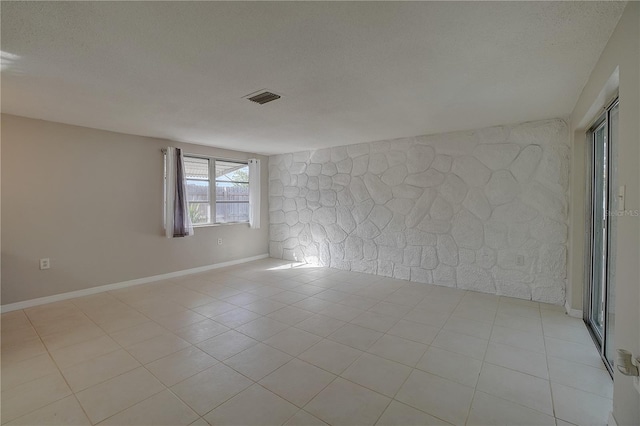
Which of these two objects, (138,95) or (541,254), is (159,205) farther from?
(541,254)

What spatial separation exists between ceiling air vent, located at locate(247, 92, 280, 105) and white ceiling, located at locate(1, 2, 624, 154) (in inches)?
4.0

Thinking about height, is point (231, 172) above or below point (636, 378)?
above

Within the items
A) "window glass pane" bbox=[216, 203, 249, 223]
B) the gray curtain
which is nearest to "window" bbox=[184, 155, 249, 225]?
"window glass pane" bbox=[216, 203, 249, 223]

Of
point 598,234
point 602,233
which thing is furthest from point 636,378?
point 598,234

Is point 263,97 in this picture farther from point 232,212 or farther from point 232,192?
point 232,212

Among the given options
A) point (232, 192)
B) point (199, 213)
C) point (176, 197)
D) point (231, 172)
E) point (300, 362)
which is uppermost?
point (231, 172)

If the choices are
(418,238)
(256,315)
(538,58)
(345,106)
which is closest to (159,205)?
(256,315)

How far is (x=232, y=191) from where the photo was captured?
562 cm

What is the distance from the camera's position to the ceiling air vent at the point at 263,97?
8.47 feet

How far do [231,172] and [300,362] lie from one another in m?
4.25

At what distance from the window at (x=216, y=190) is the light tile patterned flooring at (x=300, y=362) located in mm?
1891

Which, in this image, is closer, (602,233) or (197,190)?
(602,233)

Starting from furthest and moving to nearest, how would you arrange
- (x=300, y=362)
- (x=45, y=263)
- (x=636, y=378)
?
(x=45, y=263), (x=300, y=362), (x=636, y=378)

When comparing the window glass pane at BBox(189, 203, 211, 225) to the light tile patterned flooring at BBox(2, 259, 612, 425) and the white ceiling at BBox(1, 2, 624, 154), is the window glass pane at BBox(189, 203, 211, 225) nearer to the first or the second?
the light tile patterned flooring at BBox(2, 259, 612, 425)
